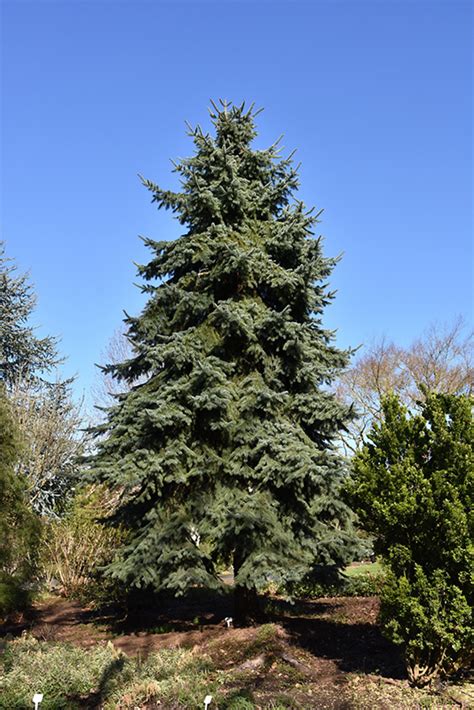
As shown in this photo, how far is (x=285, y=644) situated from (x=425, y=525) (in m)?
3.00

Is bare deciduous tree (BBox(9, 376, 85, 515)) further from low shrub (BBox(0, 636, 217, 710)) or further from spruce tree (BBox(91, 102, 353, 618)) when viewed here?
low shrub (BBox(0, 636, 217, 710))

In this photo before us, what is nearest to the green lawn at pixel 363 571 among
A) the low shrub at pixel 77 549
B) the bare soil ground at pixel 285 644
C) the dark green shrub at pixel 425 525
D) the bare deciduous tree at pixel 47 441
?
the bare soil ground at pixel 285 644

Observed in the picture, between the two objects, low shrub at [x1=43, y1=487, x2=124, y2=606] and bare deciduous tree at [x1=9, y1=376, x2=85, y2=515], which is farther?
bare deciduous tree at [x1=9, y1=376, x2=85, y2=515]

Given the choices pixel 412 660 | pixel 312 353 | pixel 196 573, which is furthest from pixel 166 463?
pixel 412 660

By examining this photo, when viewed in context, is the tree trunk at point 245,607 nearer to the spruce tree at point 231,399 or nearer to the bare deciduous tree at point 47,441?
the spruce tree at point 231,399

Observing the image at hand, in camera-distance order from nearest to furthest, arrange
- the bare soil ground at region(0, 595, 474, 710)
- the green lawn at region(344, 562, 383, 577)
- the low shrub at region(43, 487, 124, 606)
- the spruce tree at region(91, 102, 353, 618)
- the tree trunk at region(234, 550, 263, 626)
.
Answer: the bare soil ground at region(0, 595, 474, 710)
the spruce tree at region(91, 102, 353, 618)
the tree trunk at region(234, 550, 263, 626)
the low shrub at region(43, 487, 124, 606)
the green lawn at region(344, 562, 383, 577)

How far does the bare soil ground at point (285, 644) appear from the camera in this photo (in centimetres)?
520

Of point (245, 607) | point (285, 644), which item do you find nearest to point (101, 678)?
point (285, 644)

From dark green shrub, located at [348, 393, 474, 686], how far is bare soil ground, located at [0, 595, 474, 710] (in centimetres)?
53

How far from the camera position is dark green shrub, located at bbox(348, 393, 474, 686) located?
200 inches

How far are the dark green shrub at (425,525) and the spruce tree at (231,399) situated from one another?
1.59 m

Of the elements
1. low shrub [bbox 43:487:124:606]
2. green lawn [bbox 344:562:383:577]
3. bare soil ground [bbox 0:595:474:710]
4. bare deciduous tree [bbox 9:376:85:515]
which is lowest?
bare soil ground [bbox 0:595:474:710]

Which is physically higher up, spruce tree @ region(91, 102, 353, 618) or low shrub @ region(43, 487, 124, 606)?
spruce tree @ region(91, 102, 353, 618)

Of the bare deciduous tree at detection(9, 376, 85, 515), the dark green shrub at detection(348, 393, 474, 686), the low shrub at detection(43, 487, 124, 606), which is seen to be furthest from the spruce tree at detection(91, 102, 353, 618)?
the bare deciduous tree at detection(9, 376, 85, 515)
